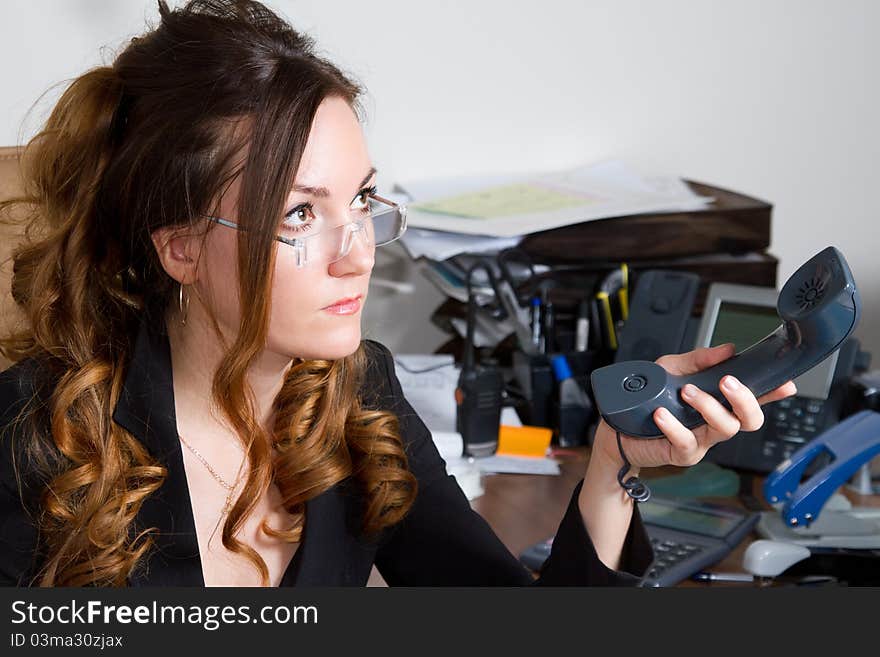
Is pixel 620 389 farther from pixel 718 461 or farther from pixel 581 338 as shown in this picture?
pixel 581 338

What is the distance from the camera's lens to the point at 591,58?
2084 mm

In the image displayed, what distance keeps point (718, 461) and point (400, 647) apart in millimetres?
801

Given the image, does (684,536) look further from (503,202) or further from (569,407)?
(503,202)

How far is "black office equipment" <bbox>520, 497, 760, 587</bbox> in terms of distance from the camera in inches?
49.0

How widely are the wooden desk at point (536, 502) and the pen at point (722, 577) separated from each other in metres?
0.02

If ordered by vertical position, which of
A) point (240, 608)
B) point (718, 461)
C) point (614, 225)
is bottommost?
point (718, 461)

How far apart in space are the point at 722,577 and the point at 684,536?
88 millimetres

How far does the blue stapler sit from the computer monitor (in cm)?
12

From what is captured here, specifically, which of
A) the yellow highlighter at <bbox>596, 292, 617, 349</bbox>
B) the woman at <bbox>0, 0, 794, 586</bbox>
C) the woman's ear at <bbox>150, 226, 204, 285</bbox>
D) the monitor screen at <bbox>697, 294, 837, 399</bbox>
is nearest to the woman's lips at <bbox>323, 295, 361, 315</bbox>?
the woman at <bbox>0, 0, 794, 586</bbox>

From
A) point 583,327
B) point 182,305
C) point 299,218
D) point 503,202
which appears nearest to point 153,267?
point 182,305

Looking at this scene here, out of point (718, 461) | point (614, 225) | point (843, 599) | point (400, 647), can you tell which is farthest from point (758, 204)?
point (400, 647)

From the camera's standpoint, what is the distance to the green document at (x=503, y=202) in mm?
1845

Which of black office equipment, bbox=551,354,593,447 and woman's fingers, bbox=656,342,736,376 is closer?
woman's fingers, bbox=656,342,736,376

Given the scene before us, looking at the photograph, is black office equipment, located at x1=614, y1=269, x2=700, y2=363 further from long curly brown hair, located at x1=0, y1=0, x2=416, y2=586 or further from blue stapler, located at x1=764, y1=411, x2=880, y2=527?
long curly brown hair, located at x1=0, y1=0, x2=416, y2=586
